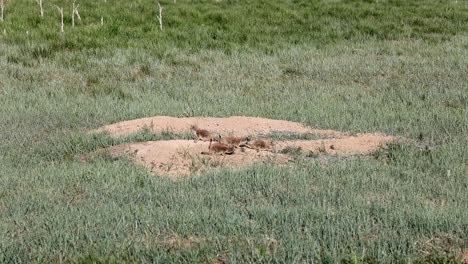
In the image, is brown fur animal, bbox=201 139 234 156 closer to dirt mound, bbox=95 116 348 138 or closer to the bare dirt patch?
the bare dirt patch

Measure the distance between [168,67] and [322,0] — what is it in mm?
8342

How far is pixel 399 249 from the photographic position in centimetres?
409

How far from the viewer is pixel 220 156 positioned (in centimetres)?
643

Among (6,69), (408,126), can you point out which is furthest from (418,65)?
(6,69)

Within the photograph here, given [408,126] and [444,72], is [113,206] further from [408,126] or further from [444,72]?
[444,72]

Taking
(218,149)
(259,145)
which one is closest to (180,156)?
(218,149)

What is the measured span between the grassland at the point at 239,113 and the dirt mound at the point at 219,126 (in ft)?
1.24

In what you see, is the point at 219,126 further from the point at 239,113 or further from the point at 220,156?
the point at 220,156

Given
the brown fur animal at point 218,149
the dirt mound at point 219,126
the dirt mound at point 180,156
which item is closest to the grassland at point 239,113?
the dirt mound at point 180,156

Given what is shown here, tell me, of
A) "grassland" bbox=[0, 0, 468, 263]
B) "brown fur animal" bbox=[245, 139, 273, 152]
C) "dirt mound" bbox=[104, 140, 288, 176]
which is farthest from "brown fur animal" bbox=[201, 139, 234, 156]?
"grassland" bbox=[0, 0, 468, 263]

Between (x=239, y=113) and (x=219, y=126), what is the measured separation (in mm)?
994

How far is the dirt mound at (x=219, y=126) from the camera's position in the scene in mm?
7750

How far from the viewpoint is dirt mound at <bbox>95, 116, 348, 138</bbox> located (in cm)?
775

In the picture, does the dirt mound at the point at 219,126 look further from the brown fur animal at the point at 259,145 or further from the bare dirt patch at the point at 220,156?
the brown fur animal at the point at 259,145
